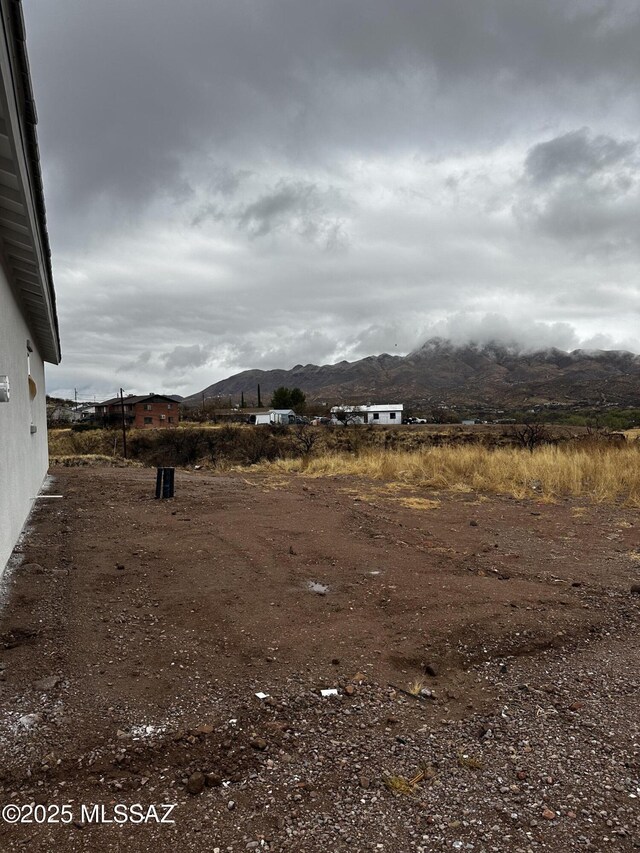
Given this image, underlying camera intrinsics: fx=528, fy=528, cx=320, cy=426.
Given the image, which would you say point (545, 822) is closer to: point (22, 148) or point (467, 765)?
point (467, 765)

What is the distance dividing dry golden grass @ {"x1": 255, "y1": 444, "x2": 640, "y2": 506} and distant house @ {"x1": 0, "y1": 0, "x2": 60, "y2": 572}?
7.84 metres

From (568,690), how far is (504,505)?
6.63m

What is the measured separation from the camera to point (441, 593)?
4457mm

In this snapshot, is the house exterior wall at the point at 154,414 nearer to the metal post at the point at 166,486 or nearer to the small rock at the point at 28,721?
the metal post at the point at 166,486

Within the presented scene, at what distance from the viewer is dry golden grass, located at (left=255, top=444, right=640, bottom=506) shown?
1046 centimetres

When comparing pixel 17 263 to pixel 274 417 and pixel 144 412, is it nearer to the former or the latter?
pixel 274 417

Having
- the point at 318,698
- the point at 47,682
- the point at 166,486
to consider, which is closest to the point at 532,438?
the point at 166,486

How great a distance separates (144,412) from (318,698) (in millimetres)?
62849

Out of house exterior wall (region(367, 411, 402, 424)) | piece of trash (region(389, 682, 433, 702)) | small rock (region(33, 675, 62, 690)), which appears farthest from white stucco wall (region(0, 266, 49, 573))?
house exterior wall (region(367, 411, 402, 424))

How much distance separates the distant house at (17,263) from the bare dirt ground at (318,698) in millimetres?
942

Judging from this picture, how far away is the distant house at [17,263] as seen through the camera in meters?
2.58

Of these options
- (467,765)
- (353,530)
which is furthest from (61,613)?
(353,530)

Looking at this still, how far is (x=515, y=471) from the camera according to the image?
11875 mm

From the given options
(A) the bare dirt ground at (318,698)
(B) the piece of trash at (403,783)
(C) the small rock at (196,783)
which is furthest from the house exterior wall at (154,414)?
(B) the piece of trash at (403,783)
